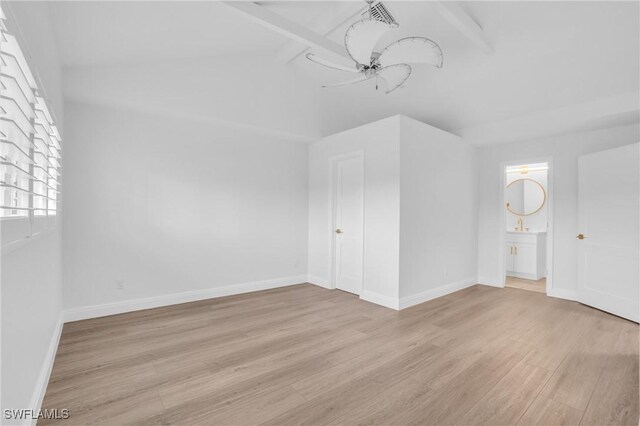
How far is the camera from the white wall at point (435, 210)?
403cm

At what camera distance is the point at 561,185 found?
4555 mm

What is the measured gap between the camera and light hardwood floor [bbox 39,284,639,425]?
1.90 meters

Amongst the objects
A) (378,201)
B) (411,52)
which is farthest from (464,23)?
(378,201)

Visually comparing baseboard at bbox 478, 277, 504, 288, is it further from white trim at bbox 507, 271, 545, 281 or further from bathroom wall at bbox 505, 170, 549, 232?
bathroom wall at bbox 505, 170, 549, 232

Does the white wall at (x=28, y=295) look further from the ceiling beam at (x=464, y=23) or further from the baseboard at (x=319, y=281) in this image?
the baseboard at (x=319, y=281)

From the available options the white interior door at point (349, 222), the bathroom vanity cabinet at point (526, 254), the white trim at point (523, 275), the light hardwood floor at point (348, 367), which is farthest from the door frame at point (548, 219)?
the white interior door at point (349, 222)

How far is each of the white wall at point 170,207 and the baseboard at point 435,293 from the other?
6.68 feet

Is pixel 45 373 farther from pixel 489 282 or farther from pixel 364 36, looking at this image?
pixel 489 282

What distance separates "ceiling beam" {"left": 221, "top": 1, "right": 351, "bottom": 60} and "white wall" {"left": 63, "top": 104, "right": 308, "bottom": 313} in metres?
1.78

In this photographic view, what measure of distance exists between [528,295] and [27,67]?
588cm

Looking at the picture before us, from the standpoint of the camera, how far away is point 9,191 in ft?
4.27

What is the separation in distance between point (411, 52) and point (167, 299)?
3.97m

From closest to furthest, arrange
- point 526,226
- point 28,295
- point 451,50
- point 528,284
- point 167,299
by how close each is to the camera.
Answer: point 28,295
point 451,50
point 167,299
point 528,284
point 526,226

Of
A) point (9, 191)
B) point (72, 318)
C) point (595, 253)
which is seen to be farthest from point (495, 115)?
point (72, 318)
